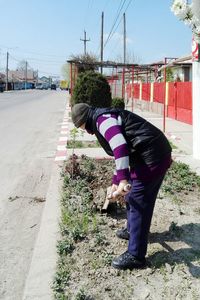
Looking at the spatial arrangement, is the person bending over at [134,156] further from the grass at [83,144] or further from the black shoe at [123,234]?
the grass at [83,144]

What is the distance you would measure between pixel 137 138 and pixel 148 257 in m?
1.12

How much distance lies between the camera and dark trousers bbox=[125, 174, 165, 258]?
12.5ft

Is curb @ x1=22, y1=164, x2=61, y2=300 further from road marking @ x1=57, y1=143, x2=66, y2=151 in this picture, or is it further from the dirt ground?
road marking @ x1=57, y1=143, x2=66, y2=151

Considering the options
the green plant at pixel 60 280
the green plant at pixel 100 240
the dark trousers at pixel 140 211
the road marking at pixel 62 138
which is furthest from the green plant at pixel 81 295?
the road marking at pixel 62 138

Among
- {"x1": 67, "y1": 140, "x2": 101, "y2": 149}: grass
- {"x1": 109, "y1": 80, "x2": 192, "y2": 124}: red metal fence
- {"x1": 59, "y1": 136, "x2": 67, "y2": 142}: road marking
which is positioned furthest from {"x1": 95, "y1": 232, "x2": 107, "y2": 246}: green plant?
{"x1": 109, "y1": 80, "x2": 192, "y2": 124}: red metal fence

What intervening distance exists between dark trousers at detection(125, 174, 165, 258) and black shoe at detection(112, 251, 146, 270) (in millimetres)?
38

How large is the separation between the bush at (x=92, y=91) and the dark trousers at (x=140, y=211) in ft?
46.0

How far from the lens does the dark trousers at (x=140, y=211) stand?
150 inches

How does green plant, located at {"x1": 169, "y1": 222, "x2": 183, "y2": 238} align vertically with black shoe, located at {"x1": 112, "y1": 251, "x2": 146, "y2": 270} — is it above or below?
above

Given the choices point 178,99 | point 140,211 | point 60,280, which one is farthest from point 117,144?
point 178,99

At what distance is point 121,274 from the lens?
3.76 metres

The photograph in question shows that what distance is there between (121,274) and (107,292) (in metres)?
0.33

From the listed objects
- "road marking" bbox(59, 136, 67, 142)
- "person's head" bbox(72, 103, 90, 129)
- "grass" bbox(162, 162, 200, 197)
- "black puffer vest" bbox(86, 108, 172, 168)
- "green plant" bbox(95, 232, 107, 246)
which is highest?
"person's head" bbox(72, 103, 90, 129)

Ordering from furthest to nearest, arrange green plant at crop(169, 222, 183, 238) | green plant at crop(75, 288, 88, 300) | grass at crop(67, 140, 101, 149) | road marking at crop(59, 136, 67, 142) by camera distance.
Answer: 1. road marking at crop(59, 136, 67, 142)
2. grass at crop(67, 140, 101, 149)
3. green plant at crop(169, 222, 183, 238)
4. green plant at crop(75, 288, 88, 300)
